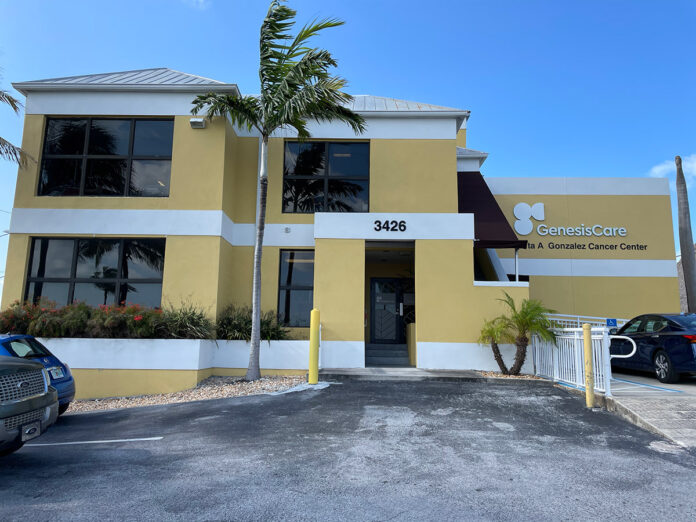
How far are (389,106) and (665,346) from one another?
8.73 m

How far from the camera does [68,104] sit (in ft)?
38.6

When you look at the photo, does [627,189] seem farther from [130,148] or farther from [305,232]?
[130,148]

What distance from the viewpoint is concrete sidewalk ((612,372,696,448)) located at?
5888mm

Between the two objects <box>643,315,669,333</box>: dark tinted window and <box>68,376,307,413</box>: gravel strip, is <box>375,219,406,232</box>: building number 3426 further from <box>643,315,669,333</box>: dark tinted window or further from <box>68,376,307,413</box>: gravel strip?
<box>643,315,669,333</box>: dark tinted window

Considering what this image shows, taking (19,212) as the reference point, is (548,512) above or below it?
below

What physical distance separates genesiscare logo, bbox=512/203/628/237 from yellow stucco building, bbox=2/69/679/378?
331 cm

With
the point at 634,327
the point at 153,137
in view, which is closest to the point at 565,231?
the point at 634,327

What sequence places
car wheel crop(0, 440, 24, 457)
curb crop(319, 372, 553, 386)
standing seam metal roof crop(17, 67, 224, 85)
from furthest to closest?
1. standing seam metal roof crop(17, 67, 224, 85)
2. curb crop(319, 372, 553, 386)
3. car wheel crop(0, 440, 24, 457)

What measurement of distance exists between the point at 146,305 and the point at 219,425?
5560 mm

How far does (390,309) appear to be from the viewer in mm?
14367

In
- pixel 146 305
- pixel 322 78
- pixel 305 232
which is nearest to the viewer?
pixel 322 78

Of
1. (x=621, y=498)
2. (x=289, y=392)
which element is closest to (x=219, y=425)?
(x=289, y=392)

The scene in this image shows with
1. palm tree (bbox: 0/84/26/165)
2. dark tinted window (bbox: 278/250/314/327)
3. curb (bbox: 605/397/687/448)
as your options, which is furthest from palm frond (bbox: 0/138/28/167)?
curb (bbox: 605/397/687/448)

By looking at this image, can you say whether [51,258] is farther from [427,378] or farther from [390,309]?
[427,378]
